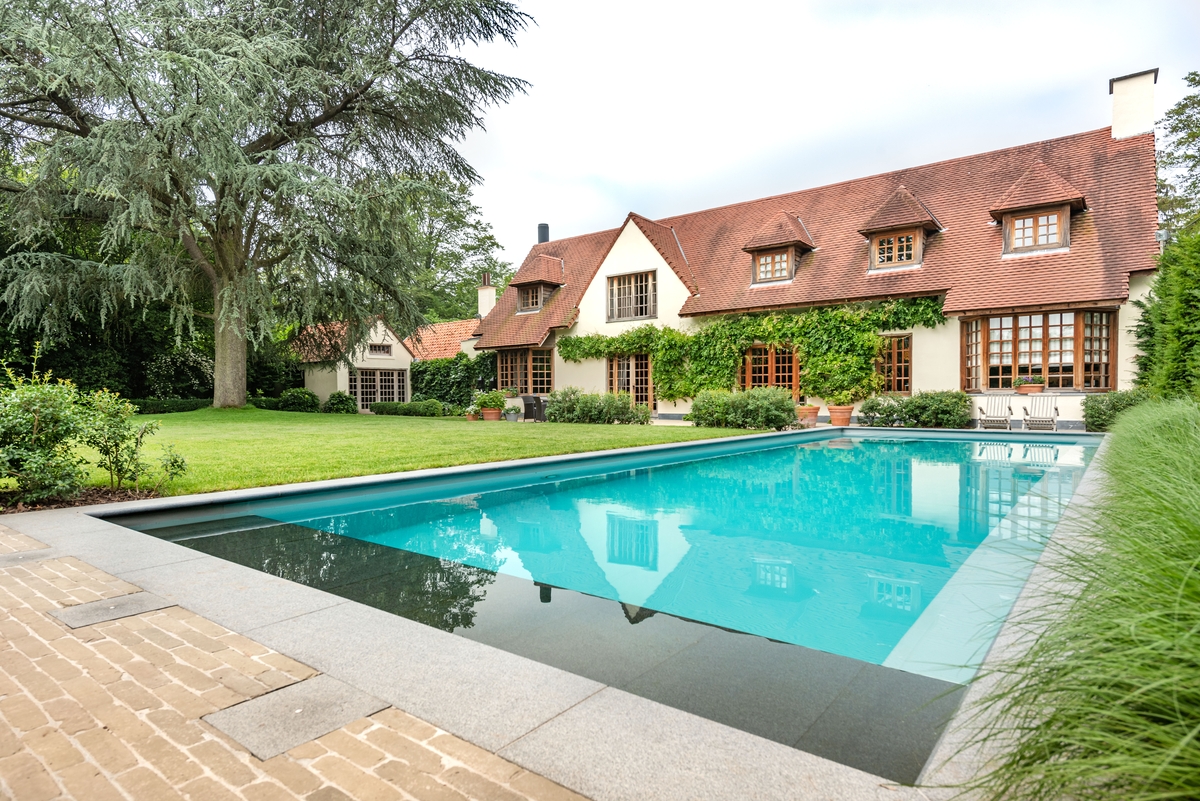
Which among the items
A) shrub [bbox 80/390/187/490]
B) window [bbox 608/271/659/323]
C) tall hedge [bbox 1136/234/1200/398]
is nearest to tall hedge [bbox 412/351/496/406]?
window [bbox 608/271/659/323]

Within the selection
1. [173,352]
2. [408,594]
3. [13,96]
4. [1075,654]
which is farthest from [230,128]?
[1075,654]

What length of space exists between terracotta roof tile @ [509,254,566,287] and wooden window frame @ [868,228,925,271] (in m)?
12.1

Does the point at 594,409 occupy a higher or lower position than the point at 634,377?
lower

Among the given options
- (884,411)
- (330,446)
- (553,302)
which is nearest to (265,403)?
(553,302)

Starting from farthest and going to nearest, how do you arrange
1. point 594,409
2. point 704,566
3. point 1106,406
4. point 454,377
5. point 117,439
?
point 454,377 < point 594,409 < point 1106,406 < point 117,439 < point 704,566

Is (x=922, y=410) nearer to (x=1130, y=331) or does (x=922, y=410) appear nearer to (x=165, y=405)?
(x=1130, y=331)

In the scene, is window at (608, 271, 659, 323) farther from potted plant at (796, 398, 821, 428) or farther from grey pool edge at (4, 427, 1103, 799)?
grey pool edge at (4, 427, 1103, 799)

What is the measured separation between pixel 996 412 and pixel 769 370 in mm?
6292

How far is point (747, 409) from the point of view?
16.4 m

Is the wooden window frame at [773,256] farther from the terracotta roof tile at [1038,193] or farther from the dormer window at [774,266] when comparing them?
the terracotta roof tile at [1038,193]

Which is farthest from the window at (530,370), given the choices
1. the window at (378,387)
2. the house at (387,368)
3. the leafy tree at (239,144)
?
the window at (378,387)

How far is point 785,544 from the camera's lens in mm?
5543

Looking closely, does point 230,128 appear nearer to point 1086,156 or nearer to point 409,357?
point 409,357

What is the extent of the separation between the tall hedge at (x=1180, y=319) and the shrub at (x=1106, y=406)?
2.79m
